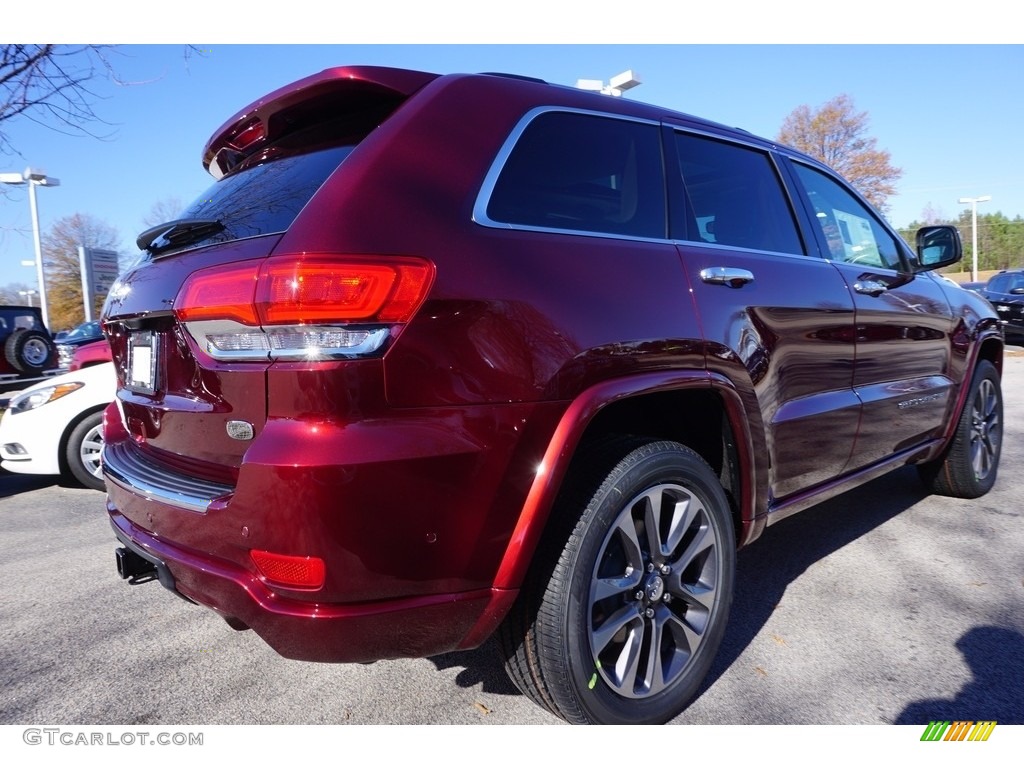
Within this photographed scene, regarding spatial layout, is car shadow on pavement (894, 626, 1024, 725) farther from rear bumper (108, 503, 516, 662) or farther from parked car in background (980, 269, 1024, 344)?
parked car in background (980, 269, 1024, 344)

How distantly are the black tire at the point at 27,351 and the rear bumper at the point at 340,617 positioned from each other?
36.5 ft

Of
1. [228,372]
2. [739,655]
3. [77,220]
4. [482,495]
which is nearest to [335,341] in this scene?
[228,372]

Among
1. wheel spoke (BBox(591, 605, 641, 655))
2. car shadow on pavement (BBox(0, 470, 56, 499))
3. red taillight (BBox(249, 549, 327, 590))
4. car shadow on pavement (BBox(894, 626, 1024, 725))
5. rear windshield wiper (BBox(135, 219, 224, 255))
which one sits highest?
rear windshield wiper (BBox(135, 219, 224, 255))

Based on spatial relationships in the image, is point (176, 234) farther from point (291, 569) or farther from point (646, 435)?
point (646, 435)

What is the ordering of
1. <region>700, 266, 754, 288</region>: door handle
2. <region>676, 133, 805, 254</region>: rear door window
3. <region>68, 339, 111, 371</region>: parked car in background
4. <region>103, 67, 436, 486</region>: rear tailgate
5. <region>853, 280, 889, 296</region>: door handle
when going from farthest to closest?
<region>68, 339, 111, 371</region>: parked car in background, <region>853, 280, 889, 296</region>: door handle, <region>676, 133, 805, 254</region>: rear door window, <region>700, 266, 754, 288</region>: door handle, <region>103, 67, 436, 486</region>: rear tailgate

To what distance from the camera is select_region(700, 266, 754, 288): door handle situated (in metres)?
2.32

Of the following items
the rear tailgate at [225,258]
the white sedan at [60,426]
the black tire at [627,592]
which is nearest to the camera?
the rear tailgate at [225,258]

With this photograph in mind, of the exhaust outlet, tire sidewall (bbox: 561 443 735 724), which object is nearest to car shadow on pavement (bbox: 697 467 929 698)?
tire sidewall (bbox: 561 443 735 724)

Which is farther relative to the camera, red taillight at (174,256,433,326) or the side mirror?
the side mirror

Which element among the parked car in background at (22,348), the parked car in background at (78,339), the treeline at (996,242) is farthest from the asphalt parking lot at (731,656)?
the treeline at (996,242)

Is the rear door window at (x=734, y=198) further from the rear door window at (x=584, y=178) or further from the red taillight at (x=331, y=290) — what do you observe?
the red taillight at (x=331, y=290)
